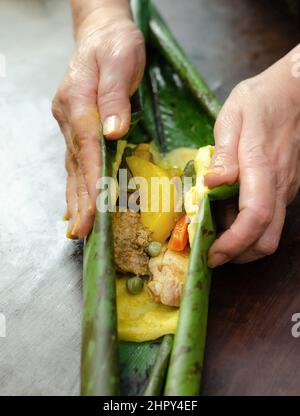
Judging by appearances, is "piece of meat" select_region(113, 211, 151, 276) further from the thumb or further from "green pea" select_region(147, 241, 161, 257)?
the thumb

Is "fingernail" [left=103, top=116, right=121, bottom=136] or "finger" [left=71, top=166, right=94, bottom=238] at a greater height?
"fingernail" [left=103, top=116, right=121, bottom=136]

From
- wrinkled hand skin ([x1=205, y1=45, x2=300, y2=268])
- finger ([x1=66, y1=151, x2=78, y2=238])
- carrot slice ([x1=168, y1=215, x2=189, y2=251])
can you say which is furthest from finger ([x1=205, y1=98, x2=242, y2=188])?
finger ([x1=66, y1=151, x2=78, y2=238])

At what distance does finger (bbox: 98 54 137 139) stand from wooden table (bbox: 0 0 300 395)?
0.26 meters

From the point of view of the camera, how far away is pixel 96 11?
1.63m

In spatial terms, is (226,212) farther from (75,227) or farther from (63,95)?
(63,95)

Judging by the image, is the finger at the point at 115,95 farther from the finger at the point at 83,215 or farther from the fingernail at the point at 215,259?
the fingernail at the point at 215,259

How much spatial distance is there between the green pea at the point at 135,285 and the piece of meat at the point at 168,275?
0.06 feet

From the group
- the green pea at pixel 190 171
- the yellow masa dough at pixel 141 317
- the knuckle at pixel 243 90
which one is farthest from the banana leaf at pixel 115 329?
the knuckle at pixel 243 90

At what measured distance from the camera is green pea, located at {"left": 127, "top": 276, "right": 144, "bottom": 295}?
1205 mm

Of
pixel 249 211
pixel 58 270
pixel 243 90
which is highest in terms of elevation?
pixel 243 90

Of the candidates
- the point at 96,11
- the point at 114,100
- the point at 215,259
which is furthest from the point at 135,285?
the point at 96,11

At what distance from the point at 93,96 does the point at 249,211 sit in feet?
1.70

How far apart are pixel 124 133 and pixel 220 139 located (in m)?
0.23

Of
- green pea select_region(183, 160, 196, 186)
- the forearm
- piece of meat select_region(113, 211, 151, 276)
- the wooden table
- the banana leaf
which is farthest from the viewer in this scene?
the forearm
